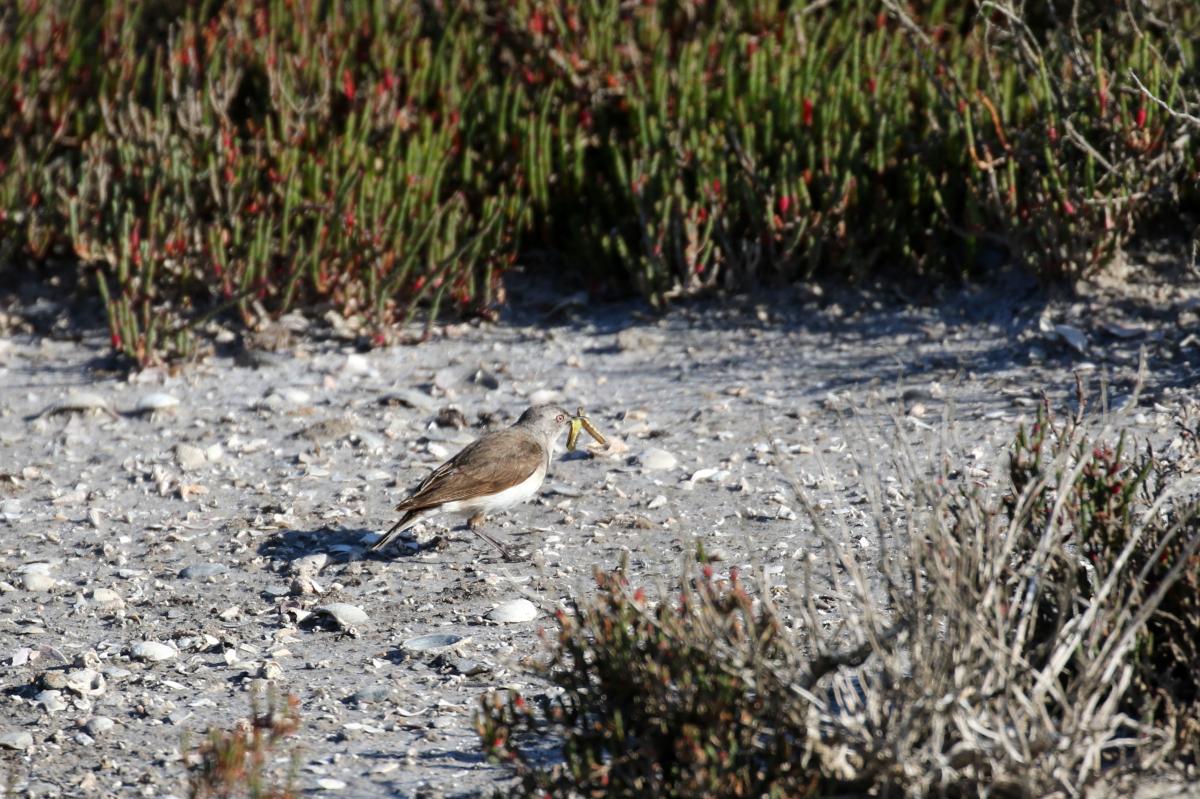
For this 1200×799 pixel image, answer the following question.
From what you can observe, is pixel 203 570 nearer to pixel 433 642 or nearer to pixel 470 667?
pixel 433 642

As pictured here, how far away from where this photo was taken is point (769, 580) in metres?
5.42

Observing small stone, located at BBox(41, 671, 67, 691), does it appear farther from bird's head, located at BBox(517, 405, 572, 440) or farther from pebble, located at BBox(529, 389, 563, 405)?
pebble, located at BBox(529, 389, 563, 405)

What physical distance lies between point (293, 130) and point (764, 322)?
3060mm

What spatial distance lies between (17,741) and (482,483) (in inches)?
83.9

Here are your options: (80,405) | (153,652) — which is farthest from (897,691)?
(80,405)

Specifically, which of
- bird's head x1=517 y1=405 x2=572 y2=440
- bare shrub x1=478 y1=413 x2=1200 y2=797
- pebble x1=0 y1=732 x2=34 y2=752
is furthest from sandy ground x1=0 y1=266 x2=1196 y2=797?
bare shrub x1=478 y1=413 x2=1200 y2=797

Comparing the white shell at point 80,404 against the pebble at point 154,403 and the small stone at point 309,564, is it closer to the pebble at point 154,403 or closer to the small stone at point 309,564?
the pebble at point 154,403

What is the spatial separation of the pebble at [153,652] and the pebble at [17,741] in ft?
1.98

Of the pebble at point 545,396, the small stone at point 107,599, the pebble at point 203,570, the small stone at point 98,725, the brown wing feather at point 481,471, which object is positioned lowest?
the small stone at point 107,599

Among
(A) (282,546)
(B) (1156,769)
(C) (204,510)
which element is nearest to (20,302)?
(C) (204,510)

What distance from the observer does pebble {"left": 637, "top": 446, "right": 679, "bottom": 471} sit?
6.88 m

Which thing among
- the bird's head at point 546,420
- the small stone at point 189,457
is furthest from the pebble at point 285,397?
the bird's head at point 546,420

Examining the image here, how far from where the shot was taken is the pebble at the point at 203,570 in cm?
585

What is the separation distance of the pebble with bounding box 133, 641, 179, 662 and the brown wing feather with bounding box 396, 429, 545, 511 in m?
1.12
